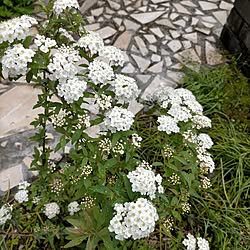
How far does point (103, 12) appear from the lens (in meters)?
3.91

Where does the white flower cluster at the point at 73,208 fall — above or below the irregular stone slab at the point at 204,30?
below

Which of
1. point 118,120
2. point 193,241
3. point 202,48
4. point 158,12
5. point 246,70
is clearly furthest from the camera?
point 158,12

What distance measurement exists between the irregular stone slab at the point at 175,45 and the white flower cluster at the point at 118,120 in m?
2.06

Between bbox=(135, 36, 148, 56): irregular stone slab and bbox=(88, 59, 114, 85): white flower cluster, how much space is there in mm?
1888

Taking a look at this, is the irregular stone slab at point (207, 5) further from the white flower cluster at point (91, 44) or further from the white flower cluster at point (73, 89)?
the white flower cluster at point (73, 89)

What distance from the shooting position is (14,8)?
3629 millimetres

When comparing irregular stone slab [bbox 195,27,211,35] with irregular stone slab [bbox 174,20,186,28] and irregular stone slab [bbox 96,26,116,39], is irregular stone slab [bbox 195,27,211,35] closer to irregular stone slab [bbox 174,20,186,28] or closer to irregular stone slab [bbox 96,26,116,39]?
irregular stone slab [bbox 174,20,186,28]

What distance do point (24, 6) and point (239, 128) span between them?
6.86 feet

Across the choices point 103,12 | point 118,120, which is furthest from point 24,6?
point 118,120

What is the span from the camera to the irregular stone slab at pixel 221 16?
3977mm

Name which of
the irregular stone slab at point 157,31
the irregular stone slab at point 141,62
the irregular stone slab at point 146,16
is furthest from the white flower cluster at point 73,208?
the irregular stone slab at point 146,16

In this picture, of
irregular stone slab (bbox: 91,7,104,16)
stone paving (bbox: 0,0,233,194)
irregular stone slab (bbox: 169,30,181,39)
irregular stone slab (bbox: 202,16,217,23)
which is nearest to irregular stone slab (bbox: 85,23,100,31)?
stone paving (bbox: 0,0,233,194)

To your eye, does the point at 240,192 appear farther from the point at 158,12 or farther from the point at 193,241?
the point at 158,12

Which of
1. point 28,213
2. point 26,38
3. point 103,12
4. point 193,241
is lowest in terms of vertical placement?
point 28,213
